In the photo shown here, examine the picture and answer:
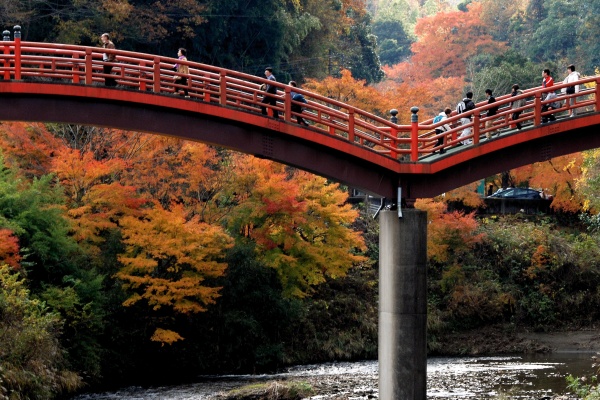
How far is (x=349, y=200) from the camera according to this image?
5609 cm

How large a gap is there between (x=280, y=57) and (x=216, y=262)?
2559cm

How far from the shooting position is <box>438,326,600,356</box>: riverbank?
149 feet

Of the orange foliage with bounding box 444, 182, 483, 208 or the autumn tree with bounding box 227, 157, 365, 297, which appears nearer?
the autumn tree with bounding box 227, 157, 365, 297

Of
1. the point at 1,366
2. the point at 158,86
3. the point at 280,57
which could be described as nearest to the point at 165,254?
the point at 1,366

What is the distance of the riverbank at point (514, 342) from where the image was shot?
45500mm

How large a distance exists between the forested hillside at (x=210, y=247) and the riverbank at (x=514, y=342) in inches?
26.1

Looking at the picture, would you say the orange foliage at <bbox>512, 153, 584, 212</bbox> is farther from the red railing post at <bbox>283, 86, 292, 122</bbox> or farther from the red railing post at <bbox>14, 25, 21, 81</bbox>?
the red railing post at <bbox>14, 25, 21, 81</bbox>

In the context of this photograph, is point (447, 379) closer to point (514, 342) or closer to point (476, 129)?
point (514, 342)

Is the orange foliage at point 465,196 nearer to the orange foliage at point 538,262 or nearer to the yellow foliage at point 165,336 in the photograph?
the orange foliage at point 538,262

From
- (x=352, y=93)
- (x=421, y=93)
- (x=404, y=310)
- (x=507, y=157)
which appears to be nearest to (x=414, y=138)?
(x=507, y=157)

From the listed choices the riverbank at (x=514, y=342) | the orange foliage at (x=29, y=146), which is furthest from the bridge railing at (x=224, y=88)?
the riverbank at (x=514, y=342)

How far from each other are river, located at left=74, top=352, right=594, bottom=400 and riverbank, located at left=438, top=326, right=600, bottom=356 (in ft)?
4.46

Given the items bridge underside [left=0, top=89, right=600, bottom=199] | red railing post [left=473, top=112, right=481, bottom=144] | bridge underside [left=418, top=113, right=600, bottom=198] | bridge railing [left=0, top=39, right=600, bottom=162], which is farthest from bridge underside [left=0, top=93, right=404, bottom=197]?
red railing post [left=473, top=112, right=481, bottom=144]

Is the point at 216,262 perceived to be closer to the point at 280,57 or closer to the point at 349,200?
the point at 349,200
